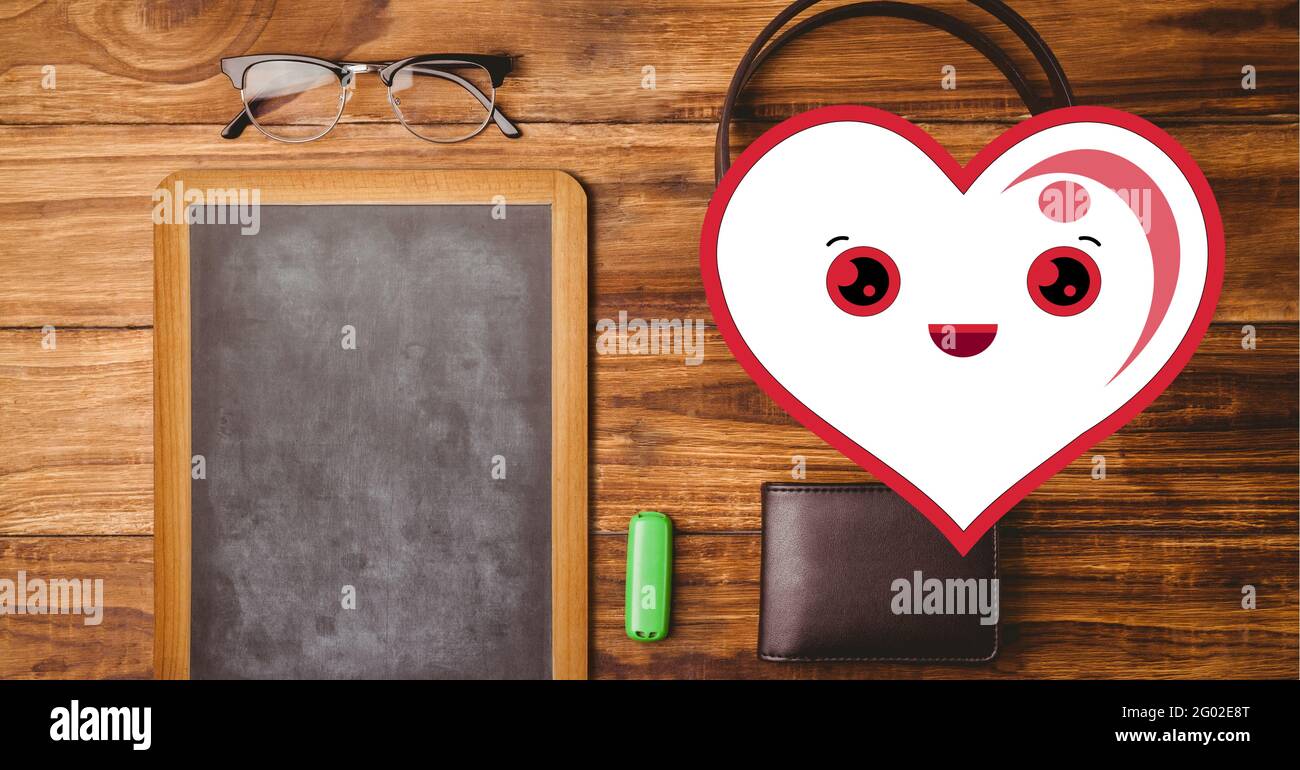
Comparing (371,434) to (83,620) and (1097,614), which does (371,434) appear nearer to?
(83,620)

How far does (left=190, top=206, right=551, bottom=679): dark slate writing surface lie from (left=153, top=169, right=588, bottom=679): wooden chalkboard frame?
1 centimetres

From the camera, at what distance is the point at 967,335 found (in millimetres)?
624

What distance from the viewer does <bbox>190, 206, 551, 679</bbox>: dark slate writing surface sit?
2.40 feet

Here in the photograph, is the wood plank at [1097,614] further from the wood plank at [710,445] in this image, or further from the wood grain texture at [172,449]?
the wood grain texture at [172,449]

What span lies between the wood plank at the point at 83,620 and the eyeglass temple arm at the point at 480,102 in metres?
0.44

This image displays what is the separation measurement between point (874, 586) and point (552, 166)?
1.78 ft

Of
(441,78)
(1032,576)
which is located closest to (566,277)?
(441,78)

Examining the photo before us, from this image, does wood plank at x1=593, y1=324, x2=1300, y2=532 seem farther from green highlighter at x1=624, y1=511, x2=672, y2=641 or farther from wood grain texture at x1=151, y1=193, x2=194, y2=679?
wood grain texture at x1=151, y1=193, x2=194, y2=679

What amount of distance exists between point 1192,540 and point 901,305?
0.44 m

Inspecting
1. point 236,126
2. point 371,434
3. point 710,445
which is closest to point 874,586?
point 710,445

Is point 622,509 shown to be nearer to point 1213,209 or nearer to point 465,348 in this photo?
point 465,348

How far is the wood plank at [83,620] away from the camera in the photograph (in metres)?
0.76

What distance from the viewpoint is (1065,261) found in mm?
629

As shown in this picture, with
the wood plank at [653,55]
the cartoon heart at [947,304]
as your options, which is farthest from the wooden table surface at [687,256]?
the cartoon heart at [947,304]
